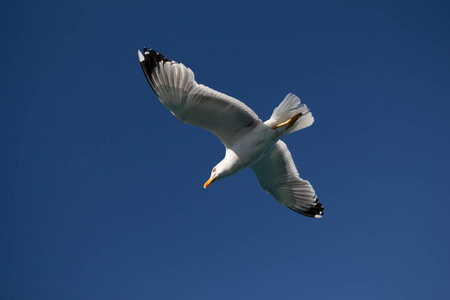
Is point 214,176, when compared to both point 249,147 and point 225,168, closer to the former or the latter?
point 225,168

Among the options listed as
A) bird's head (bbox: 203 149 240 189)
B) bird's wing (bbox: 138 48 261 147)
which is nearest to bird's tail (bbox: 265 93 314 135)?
bird's wing (bbox: 138 48 261 147)

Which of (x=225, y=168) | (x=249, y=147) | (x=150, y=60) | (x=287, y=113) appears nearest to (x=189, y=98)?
(x=150, y=60)

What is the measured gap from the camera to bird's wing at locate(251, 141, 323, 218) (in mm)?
6789

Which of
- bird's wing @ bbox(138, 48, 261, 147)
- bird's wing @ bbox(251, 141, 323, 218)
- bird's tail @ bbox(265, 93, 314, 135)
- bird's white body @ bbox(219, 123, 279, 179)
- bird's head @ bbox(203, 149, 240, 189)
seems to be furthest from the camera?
bird's wing @ bbox(251, 141, 323, 218)

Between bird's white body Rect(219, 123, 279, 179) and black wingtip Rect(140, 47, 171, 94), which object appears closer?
black wingtip Rect(140, 47, 171, 94)

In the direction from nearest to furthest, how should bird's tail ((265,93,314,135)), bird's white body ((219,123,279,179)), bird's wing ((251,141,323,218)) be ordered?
1. bird's tail ((265,93,314,135))
2. bird's white body ((219,123,279,179))
3. bird's wing ((251,141,323,218))

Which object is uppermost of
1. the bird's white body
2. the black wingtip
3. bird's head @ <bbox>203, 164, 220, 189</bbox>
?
the black wingtip

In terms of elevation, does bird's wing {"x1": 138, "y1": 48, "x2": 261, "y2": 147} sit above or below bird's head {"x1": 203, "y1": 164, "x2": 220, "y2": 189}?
above

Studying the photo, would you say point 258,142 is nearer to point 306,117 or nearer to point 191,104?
point 306,117

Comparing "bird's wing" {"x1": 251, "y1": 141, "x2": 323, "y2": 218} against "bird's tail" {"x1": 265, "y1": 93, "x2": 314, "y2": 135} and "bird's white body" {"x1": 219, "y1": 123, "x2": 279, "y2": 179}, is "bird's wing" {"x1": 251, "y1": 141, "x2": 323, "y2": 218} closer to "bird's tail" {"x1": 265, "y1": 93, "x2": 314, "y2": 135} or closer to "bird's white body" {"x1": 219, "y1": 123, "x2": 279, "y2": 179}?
"bird's white body" {"x1": 219, "y1": 123, "x2": 279, "y2": 179}

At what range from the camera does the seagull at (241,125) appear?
16.9 ft

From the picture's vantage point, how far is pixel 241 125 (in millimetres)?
5887

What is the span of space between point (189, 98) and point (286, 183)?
113 inches

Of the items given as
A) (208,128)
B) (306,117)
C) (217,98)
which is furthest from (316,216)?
(217,98)
